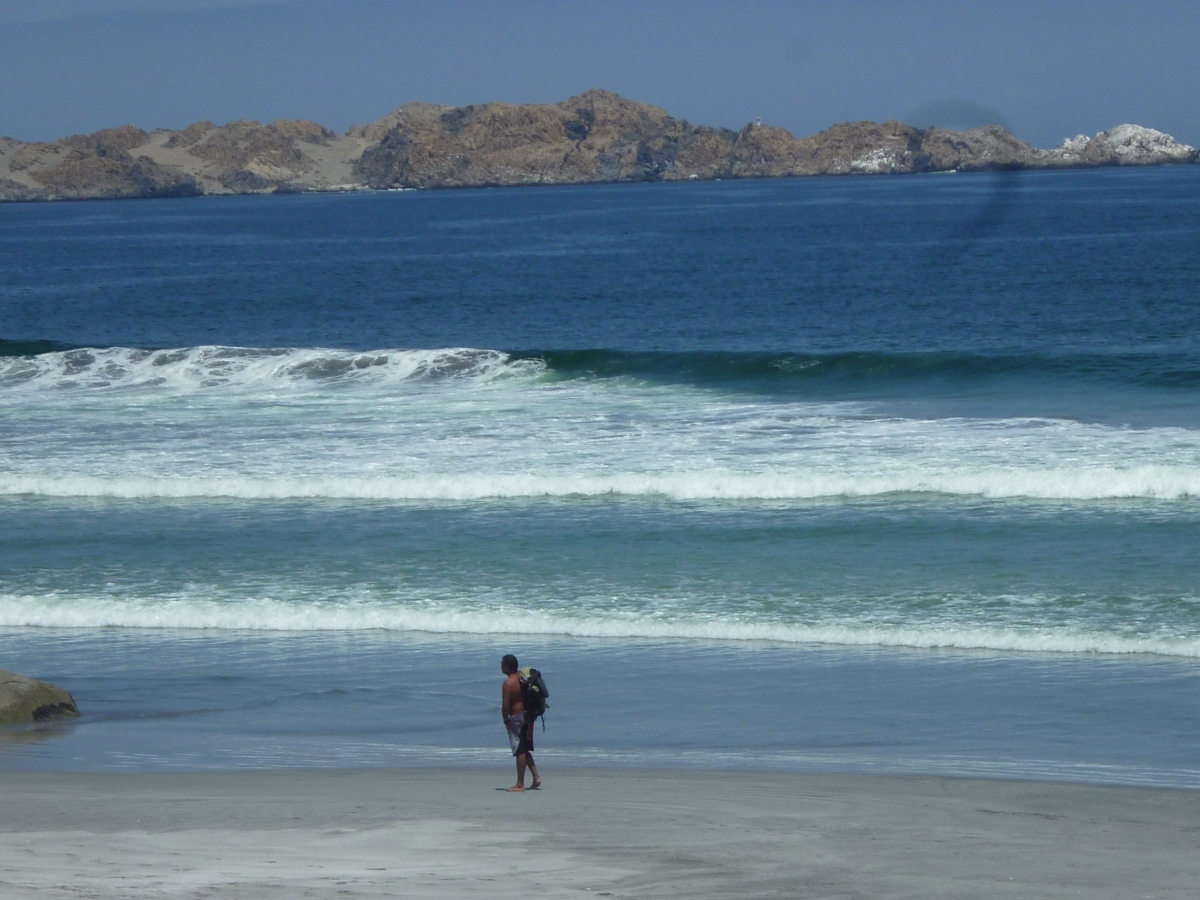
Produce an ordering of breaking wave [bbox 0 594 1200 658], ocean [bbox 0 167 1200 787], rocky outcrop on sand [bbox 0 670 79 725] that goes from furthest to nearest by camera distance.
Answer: breaking wave [bbox 0 594 1200 658], rocky outcrop on sand [bbox 0 670 79 725], ocean [bbox 0 167 1200 787]

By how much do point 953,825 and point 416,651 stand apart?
24.9 feet

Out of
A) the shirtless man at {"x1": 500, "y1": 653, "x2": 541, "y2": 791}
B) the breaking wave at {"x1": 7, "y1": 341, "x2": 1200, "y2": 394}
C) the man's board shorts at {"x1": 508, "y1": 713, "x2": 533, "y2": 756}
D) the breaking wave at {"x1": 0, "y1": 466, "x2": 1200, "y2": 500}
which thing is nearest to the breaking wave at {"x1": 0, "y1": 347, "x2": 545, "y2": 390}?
the breaking wave at {"x1": 7, "y1": 341, "x2": 1200, "y2": 394}

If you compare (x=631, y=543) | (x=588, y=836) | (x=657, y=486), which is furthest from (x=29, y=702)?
(x=657, y=486)

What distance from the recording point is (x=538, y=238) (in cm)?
10388

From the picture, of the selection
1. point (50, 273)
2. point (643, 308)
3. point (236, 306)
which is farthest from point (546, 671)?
point (50, 273)

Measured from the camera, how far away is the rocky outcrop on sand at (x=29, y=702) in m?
13.0

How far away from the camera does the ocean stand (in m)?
12.7

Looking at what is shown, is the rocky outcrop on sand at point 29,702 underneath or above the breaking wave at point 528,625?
underneath

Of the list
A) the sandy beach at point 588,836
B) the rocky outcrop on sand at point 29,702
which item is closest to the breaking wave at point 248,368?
the rocky outcrop on sand at point 29,702

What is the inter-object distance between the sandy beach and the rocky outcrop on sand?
2.06 m

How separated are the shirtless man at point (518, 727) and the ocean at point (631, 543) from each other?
0.67 metres

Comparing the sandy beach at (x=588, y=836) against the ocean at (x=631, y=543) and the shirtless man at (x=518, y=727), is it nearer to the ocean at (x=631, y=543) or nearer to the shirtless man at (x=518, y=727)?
the shirtless man at (x=518, y=727)

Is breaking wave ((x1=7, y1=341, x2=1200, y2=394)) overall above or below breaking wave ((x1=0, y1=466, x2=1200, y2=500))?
above

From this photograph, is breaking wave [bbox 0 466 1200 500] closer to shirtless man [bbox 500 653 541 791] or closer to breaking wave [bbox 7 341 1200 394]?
breaking wave [bbox 7 341 1200 394]
